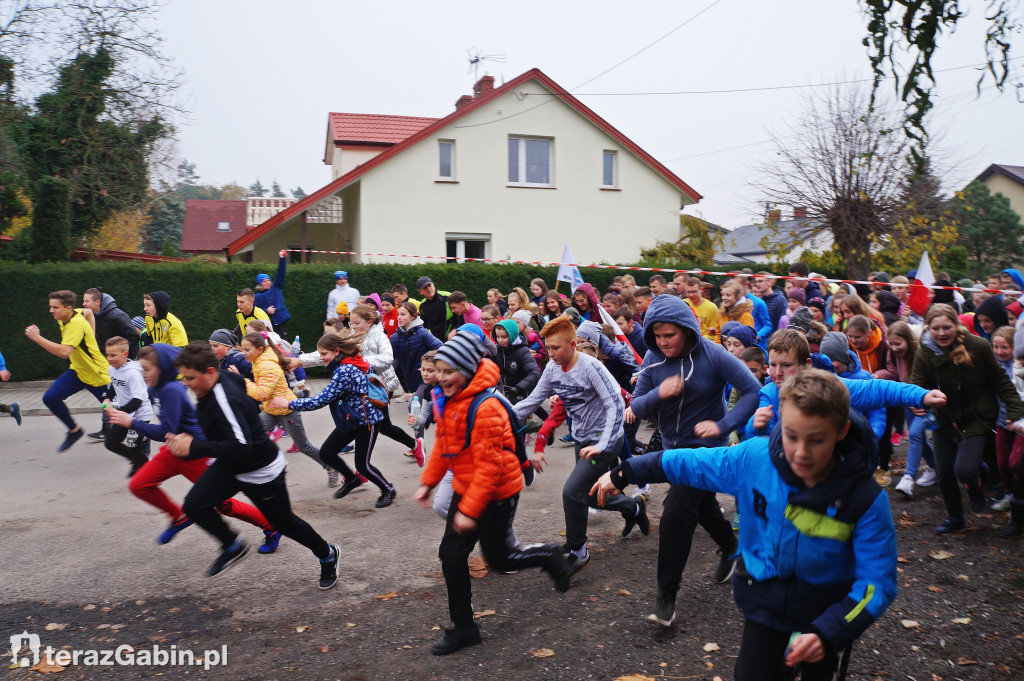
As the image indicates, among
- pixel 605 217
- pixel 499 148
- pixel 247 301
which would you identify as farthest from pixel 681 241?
pixel 247 301

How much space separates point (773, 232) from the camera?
22609 millimetres

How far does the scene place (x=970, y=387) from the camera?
18.1ft

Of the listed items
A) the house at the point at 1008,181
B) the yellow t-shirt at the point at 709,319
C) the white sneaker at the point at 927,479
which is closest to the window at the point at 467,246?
the yellow t-shirt at the point at 709,319

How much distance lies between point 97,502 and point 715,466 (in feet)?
21.2

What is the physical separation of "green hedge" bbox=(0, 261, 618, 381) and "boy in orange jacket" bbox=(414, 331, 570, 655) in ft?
41.2

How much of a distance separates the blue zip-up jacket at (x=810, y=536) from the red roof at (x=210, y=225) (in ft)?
134

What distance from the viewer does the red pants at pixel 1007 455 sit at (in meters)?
5.74

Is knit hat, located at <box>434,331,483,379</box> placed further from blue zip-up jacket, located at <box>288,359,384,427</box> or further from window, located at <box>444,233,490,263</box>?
window, located at <box>444,233,490,263</box>

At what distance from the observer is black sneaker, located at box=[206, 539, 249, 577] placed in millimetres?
5111

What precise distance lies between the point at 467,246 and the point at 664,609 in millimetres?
19742

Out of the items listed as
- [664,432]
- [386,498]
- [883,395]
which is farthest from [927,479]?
[386,498]

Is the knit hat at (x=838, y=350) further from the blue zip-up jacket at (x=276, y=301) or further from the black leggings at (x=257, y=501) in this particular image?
the blue zip-up jacket at (x=276, y=301)

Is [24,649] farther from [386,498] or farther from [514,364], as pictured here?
[514,364]

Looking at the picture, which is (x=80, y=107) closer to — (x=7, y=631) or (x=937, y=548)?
(x=7, y=631)
